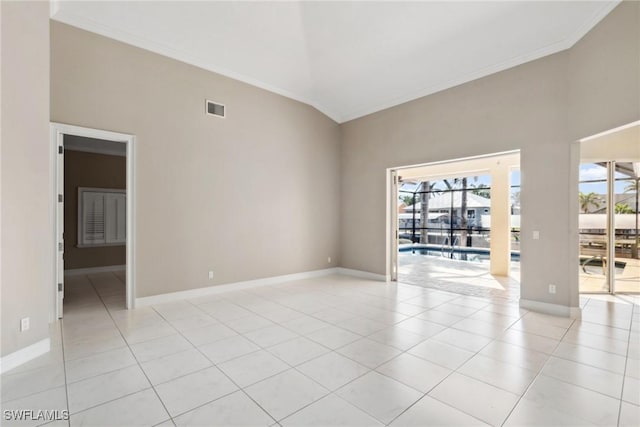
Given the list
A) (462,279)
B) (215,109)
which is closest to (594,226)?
(462,279)

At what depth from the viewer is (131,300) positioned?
429cm

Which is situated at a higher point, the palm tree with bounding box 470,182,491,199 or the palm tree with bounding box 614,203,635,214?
the palm tree with bounding box 470,182,491,199

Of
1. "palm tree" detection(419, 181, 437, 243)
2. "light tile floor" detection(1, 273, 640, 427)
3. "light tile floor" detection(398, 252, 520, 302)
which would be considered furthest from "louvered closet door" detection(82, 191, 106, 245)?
"palm tree" detection(419, 181, 437, 243)

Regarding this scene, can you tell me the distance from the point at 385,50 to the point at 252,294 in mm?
4621

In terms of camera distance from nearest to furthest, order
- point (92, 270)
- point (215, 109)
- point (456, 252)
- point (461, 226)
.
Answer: point (215, 109) < point (92, 270) < point (456, 252) < point (461, 226)

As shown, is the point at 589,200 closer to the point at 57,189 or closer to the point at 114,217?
the point at 57,189

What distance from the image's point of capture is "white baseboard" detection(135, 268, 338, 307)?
176 inches

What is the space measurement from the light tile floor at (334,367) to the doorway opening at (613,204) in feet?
4.07

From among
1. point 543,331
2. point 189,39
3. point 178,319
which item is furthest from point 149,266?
point 543,331

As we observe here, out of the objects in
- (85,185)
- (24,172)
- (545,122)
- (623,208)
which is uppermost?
(545,122)

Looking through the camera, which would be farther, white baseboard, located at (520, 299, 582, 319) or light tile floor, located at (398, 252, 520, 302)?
light tile floor, located at (398, 252, 520, 302)

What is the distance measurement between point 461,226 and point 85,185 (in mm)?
12383

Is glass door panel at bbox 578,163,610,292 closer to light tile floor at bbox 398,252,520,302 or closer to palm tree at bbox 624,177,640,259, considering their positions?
palm tree at bbox 624,177,640,259

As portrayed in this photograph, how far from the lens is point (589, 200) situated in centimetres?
552
